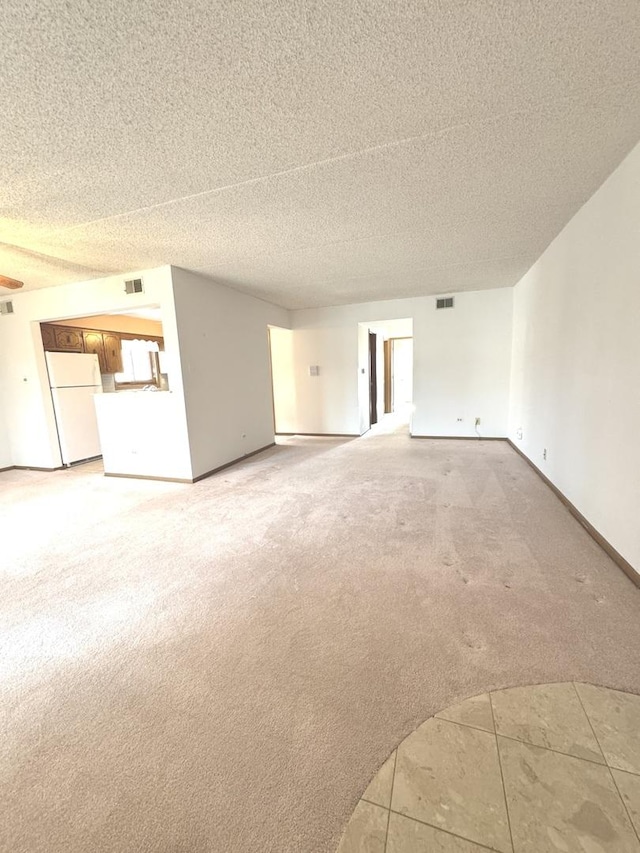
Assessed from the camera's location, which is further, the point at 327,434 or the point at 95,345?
the point at 327,434

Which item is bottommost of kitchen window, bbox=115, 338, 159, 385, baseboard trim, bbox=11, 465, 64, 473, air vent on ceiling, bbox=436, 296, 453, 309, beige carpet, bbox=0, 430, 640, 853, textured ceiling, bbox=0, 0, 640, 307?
baseboard trim, bbox=11, 465, 64, 473

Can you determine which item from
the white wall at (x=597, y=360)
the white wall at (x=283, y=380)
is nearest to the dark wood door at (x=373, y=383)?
the white wall at (x=283, y=380)

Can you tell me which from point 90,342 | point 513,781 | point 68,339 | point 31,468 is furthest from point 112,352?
point 513,781

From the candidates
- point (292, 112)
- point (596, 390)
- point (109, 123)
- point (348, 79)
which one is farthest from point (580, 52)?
point (109, 123)

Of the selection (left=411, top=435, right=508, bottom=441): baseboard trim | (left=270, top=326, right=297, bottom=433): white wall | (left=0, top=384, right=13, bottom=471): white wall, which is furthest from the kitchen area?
(left=411, top=435, right=508, bottom=441): baseboard trim

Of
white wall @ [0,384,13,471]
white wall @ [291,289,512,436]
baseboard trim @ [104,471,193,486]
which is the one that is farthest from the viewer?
white wall @ [291,289,512,436]

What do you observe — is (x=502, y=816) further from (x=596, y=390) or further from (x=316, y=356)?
(x=316, y=356)

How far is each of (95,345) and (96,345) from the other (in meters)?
0.02

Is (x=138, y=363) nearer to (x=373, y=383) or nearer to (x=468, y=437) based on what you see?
(x=373, y=383)

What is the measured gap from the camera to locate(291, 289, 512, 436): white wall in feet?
17.8

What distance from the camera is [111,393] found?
4.61 m

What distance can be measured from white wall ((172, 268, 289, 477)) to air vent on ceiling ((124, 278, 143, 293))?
48cm

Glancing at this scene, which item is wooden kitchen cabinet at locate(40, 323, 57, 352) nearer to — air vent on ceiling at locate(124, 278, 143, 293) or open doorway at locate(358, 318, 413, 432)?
air vent on ceiling at locate(124, 278, 143, 293)

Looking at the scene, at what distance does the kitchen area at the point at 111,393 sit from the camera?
417 cm
